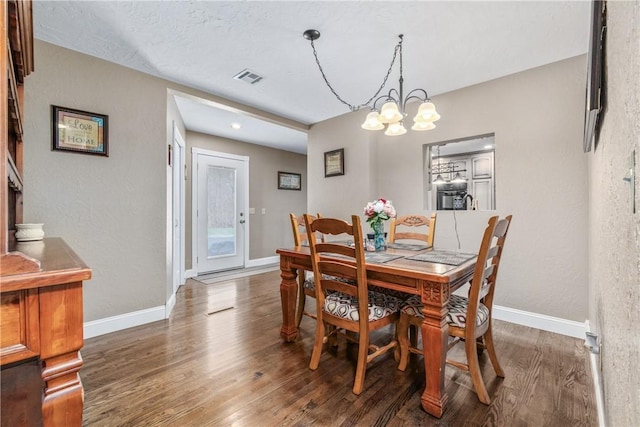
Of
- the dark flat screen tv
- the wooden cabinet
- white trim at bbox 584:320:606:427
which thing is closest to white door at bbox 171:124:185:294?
the wooden cabinet

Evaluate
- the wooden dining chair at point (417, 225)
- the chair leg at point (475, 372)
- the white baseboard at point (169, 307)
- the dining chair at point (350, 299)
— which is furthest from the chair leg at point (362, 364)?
the white baseboard at point (169, 307)

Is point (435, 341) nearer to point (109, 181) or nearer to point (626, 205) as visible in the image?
point (626, 205)

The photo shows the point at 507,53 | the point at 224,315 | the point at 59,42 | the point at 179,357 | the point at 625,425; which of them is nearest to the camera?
the point at 625,425

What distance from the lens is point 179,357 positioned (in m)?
2.01

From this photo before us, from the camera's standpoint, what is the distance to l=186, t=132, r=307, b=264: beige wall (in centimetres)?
520

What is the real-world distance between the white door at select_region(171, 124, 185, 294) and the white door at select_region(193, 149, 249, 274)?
56 centimetres

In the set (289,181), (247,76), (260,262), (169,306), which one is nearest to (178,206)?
(169,306)

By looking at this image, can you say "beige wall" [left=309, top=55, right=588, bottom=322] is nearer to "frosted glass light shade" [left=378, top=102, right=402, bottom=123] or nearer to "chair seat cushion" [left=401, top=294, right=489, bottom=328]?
"chair seat cushion" [left=401, top=294, right=489, bottom=328]

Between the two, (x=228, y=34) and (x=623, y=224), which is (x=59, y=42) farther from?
(x=623, y=224)

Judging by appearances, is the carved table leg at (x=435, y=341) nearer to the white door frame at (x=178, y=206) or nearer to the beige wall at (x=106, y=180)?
the beige wall at (x=106, y=180)

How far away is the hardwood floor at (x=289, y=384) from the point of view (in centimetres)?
142

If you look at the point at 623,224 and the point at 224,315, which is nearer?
the point at 623,224

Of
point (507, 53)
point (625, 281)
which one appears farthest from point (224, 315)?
point (507, 53)

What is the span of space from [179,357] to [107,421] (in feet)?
2.01
